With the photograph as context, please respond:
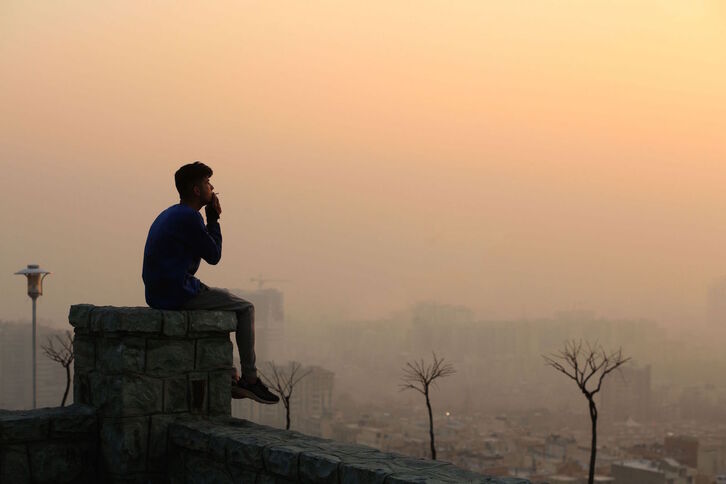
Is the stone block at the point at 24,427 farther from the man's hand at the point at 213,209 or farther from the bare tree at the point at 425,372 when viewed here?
the bare tree at the point at 425,372

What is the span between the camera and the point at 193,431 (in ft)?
16.6

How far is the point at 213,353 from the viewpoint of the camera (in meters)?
5.47

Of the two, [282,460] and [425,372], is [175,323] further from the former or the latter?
[425,372]

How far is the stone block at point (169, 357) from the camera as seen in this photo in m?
5.18

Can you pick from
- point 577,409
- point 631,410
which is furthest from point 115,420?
point 577,409

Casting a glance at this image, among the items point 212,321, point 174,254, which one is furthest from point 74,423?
point 174,254

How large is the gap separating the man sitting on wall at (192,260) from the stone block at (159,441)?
591mm

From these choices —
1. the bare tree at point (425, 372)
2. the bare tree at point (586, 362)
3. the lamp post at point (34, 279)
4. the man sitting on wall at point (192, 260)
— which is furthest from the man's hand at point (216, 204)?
the lamp post at point (34, 279)

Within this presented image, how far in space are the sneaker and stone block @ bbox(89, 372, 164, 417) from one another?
2.02 feet

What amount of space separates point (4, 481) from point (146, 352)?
1.19 meters

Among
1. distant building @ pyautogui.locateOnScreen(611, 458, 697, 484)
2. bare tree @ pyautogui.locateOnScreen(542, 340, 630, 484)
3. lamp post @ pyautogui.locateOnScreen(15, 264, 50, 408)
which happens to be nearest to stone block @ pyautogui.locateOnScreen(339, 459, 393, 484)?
bare tree @ pyautogui.locateOnScreen(542, 340, 630, 484)

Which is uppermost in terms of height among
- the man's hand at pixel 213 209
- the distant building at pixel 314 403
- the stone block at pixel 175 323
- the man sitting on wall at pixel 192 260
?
the man's hand at pixel 213 209

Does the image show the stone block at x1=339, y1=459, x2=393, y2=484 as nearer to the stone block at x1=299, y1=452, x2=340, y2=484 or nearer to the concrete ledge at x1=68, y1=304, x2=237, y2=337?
the stone block at x1=299, y1=452, x2=340, y2=484

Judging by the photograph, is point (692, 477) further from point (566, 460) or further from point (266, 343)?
point (266, 343)
